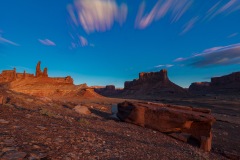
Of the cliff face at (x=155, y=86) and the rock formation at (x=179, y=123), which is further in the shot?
the cliff face at (x=155, y=86)

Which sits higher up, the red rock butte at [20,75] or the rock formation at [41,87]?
the red rock butte at [20,75]

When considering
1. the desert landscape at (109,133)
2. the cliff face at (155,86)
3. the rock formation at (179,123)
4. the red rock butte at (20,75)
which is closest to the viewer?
the desert landscape at (109,133)

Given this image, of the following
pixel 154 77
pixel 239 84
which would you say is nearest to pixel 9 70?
pixel 154 77

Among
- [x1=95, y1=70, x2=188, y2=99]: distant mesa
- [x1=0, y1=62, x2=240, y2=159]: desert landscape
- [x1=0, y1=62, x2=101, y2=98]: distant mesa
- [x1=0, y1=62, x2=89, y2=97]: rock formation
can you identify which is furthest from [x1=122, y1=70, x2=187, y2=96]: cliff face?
[x1=0, y1=62, x2=240, y2=159]: desert landscape

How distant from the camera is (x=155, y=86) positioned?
97.1 m

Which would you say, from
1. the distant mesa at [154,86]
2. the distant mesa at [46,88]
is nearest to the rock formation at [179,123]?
the distant mesa at [46,88]

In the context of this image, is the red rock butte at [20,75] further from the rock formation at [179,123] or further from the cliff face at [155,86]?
the cliff face at [155,86]

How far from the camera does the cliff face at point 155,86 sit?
282ft

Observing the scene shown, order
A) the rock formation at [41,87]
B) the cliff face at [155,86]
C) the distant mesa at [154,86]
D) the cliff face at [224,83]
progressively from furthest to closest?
1. the cliff face at [224,83]
2. the cliff face at [155,86]
3. the distant mesa at [154,86]
4. the rock formation at [41,87]

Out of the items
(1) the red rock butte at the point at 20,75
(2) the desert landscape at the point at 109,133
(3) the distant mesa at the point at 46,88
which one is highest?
(1) the red rock butte at the point at 20,75

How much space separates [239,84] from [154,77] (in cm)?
4209

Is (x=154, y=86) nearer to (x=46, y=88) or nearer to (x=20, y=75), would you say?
(x=20, y=75)

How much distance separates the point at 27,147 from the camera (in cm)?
409

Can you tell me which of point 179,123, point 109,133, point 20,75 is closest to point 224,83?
point 20,75
